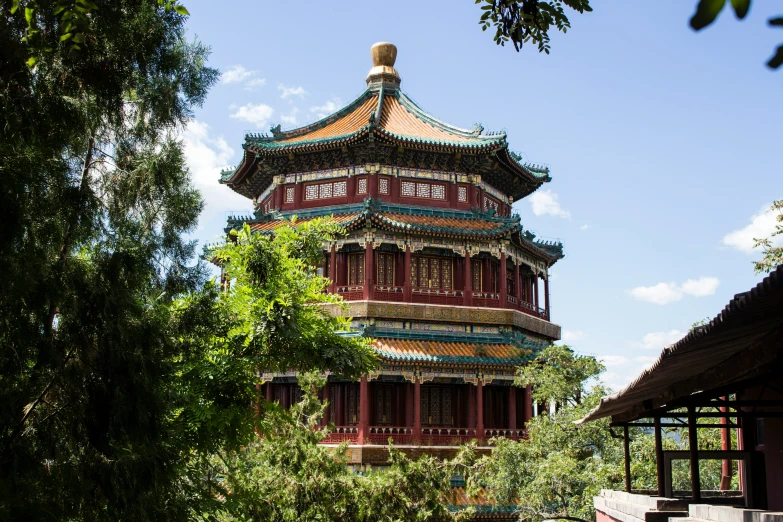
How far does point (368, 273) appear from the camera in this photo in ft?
83.4

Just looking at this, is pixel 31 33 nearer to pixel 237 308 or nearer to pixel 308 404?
pixel 237 308

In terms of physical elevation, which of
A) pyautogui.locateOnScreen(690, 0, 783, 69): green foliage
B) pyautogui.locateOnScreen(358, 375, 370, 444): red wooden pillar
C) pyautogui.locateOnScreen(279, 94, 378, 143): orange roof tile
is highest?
pyautogui.locateOnScreen(279, 94, 378, 143): orange roof tile

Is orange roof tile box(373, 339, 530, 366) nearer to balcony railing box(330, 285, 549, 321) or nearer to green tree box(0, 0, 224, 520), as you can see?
balcony railing box(330, 285, 549, 321)

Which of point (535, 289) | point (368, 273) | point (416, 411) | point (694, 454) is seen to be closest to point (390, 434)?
point (416, 411)

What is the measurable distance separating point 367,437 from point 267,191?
10280 mm

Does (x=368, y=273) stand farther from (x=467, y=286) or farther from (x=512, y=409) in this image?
(x=512, y=409)

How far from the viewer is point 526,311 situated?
2811 centimetres

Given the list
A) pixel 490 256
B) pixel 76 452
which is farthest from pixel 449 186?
pixel 76 452

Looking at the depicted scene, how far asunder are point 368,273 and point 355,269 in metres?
1.15

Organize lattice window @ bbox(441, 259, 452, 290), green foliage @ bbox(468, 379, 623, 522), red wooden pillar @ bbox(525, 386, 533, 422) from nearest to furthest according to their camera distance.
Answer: green foliage @ bbox(468, 379, 623, 522)
lattice window @ bbox(441, 259, 452, 290)
red wooden pillar @ bbox(525, 386, 533, 422)

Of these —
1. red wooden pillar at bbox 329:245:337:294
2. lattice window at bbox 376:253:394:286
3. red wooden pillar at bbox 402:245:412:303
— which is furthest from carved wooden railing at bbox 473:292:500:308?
red wooden pillar at bbox 329:245:337:294

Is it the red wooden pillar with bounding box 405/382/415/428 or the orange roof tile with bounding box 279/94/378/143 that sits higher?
the orange roof tile with bounding box 279/94/378/143

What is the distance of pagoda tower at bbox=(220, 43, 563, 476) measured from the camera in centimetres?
2486

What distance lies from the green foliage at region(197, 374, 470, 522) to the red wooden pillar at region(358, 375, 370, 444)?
8456mm
